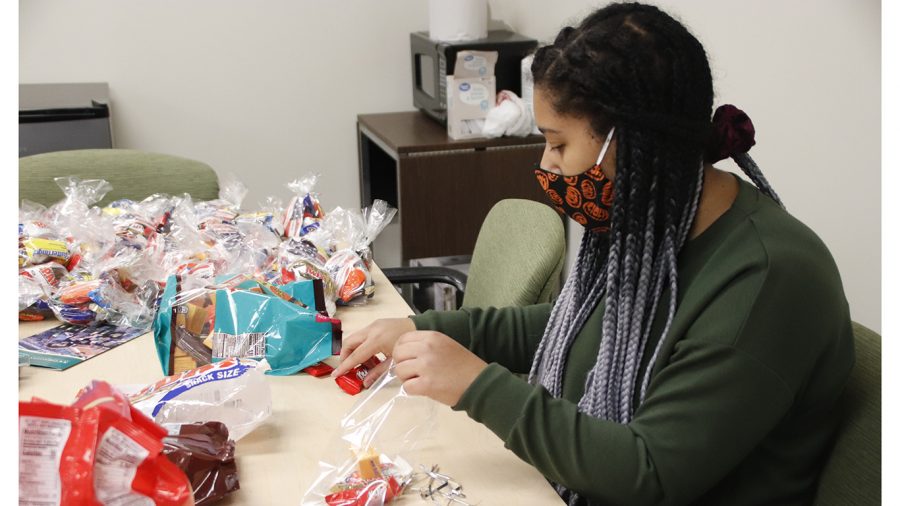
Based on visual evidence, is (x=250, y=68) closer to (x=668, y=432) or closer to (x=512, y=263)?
(x=512, y=263)

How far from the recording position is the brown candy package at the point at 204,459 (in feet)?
3.37

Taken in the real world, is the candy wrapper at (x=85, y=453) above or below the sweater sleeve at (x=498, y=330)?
above

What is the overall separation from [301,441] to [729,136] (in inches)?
27.7

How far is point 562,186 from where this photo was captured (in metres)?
1.22

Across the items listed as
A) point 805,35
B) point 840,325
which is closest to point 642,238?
point 840,325

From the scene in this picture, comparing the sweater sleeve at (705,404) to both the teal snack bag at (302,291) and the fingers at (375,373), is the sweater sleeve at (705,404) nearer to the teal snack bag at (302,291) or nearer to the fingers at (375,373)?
the fingers at (375,373)

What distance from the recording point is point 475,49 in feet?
10.2

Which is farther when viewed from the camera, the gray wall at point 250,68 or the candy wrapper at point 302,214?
the gray wall at point 250,68

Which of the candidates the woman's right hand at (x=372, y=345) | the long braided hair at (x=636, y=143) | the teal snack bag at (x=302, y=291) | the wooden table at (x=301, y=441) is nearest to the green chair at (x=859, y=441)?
the long braided hair at (x=636, y=143)

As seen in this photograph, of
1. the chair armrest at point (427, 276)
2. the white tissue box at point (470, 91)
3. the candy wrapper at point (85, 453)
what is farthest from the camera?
the white tissue box at point (470, 91)

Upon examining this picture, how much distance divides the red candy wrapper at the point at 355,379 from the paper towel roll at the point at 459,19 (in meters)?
2.04

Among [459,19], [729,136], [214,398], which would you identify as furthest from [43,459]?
[459,19]

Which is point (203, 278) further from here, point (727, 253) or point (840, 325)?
point (840, 325)
